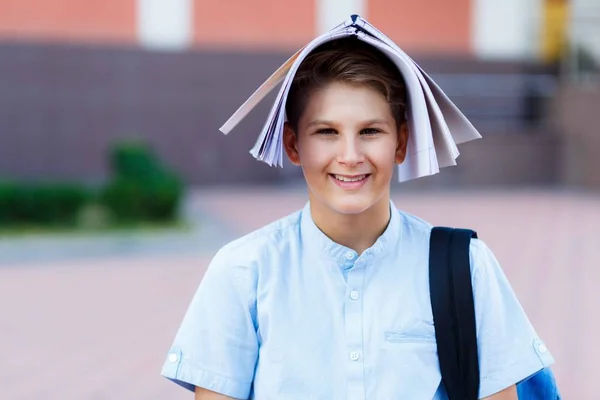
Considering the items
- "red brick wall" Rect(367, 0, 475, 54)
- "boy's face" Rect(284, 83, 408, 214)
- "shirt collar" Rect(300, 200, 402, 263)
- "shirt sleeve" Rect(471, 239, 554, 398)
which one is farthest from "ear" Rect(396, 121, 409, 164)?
"red brick wall" Rect(367, 0, 475, 54)

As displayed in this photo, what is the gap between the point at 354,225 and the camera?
169cm

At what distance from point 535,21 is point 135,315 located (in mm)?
13356

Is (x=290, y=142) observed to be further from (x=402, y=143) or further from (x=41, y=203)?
(x=41, y=203)

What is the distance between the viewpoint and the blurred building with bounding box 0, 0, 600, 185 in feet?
46.4

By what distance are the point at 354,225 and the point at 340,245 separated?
5 cm

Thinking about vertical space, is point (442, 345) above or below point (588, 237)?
above

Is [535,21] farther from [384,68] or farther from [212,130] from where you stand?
[384,68]

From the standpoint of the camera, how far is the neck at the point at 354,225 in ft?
5.55

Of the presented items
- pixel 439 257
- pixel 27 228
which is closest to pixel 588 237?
pixel 27 228

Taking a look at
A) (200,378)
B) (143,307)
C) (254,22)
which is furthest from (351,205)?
(254,22)

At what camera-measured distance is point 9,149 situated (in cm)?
1398

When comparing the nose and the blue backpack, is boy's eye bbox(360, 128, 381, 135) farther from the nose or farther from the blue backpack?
the blue backpack

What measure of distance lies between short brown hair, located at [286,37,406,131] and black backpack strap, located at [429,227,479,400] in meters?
0.34

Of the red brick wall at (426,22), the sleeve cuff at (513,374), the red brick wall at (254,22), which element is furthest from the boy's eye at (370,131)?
the red brick wall at (426,22)
